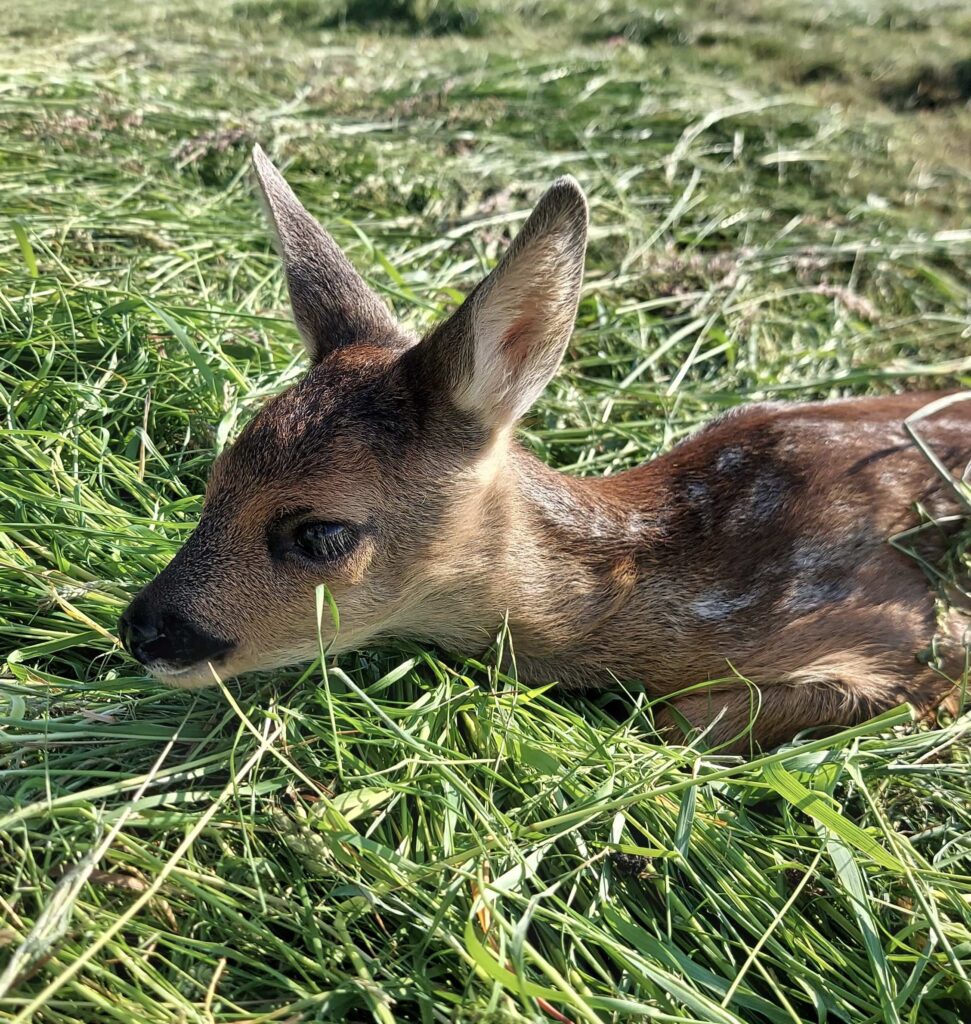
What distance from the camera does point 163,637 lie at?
2.48 meters

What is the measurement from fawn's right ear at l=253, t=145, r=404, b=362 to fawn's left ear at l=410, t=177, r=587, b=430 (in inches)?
17.1

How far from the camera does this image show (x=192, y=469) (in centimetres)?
346

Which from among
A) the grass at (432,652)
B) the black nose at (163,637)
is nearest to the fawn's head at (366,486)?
the black nose at (163,637)

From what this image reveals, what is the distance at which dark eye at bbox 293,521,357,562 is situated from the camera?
258cm

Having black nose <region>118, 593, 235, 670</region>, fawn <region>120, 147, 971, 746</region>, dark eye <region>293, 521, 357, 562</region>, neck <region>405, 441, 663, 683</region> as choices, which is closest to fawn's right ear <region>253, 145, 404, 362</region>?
fawn <region>120, 147, 971, 746</region>

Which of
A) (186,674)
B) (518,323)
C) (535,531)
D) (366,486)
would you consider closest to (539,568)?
(535,531)

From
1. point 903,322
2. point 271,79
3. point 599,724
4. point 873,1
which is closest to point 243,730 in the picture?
point 599,724

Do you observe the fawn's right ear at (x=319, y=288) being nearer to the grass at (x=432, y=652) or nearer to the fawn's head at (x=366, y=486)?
the fawn's head at (x=366, y=486)

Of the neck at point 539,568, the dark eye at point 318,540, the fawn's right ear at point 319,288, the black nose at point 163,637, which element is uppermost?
the fawn's right ear at point 319,288

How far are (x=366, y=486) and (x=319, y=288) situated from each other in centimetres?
76

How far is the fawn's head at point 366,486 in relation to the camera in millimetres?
2502

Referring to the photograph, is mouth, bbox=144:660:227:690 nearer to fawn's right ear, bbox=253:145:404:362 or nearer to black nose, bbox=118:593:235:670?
black nose, bbox=118:593:235:670

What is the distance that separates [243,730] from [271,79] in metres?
5.85

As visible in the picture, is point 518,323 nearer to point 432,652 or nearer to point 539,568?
point 539,568
